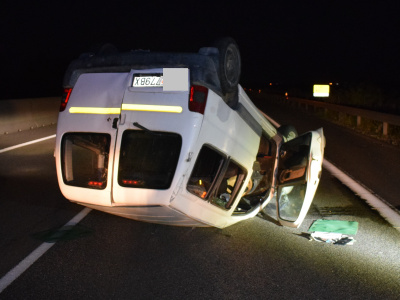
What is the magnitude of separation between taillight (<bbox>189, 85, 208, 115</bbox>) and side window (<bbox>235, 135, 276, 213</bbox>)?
1729mm

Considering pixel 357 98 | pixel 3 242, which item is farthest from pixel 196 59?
A: pixel 357 98

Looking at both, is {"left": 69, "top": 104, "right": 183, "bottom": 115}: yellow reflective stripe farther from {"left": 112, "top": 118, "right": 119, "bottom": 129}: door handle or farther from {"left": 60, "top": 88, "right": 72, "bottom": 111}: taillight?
{"left": 60, "top": 88, "right": 72, "bottom": 111}: taillight

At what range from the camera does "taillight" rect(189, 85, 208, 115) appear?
5590 millimetres

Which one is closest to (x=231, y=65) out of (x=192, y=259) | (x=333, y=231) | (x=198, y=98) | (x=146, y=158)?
(x=198, y=98)

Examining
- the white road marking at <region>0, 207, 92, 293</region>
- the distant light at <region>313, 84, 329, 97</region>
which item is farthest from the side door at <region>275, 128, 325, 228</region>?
the distant light at <region>313, 84, 329, 97</region>

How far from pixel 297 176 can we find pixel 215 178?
1.41 m

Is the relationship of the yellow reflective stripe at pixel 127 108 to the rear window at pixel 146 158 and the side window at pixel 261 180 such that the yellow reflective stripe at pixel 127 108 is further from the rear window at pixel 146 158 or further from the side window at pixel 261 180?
the side window at pixel 261 180

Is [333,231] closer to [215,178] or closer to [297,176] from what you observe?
[297,176]

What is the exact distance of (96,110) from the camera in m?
6.00

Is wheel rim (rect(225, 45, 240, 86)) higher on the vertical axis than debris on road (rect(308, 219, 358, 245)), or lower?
higher

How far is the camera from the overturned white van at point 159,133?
562 centimetres

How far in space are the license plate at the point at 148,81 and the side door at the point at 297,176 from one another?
2.19 m

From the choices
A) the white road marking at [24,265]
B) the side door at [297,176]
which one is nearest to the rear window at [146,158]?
the white road marking at [24,265]

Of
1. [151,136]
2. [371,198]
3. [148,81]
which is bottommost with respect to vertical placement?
[371,198]
